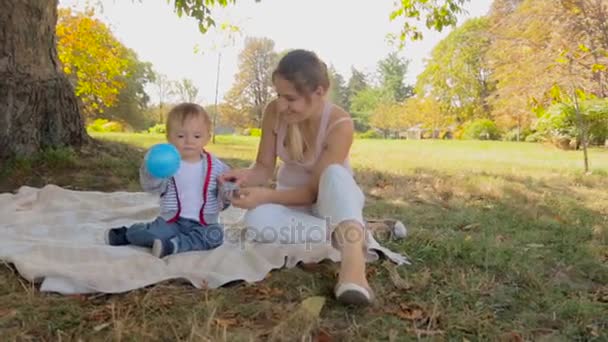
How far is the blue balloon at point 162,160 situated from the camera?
6.55ft

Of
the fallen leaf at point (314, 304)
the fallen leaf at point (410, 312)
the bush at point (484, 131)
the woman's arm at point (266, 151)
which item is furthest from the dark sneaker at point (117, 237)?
the bush at point (484, 131)

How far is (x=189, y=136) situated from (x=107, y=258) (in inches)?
23.9

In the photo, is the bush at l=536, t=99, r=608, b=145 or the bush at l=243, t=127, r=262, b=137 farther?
the bush at l=243, t=127, r=262, b=137

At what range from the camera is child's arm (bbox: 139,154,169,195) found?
2105mm

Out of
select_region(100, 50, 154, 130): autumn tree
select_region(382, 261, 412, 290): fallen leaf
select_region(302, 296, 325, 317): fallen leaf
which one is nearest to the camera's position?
select_region(302, 296, 325, 317): fallen leaf

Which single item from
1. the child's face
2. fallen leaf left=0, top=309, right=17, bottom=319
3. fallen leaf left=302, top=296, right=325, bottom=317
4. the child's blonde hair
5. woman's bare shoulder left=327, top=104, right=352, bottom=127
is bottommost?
fallen leaf left=0, top=309, right=17, bottom=319

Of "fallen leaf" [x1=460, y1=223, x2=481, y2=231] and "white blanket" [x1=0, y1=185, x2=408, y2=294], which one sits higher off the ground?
"fallen leaf" [x1=460, y1=223, x2=481, y2=231]

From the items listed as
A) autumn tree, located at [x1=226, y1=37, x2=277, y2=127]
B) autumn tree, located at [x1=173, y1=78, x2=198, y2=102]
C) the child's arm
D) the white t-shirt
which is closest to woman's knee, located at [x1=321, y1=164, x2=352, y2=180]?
the white t-shirt

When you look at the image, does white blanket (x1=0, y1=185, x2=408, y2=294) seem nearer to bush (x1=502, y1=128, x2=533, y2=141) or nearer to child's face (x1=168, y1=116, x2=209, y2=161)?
child's face (x1=168, y1=116, x2=209, y2=161)

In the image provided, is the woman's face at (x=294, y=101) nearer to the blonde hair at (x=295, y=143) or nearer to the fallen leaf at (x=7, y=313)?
the blonde hair at (x=295, y=143)

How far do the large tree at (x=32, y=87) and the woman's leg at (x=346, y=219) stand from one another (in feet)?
11.2

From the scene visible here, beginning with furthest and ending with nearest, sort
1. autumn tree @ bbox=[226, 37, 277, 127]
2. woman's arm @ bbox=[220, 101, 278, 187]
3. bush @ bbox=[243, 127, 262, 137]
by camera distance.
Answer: bush @ bbox=[243, 127, 262, 137] < autumn tree @ bbox=[226, 37, 277, 127] < woman's arm @ bbox=[220, 101, 278, 187]

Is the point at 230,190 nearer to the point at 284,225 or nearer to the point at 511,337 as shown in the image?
the point at 284,225

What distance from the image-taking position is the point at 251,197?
83.0 inches
